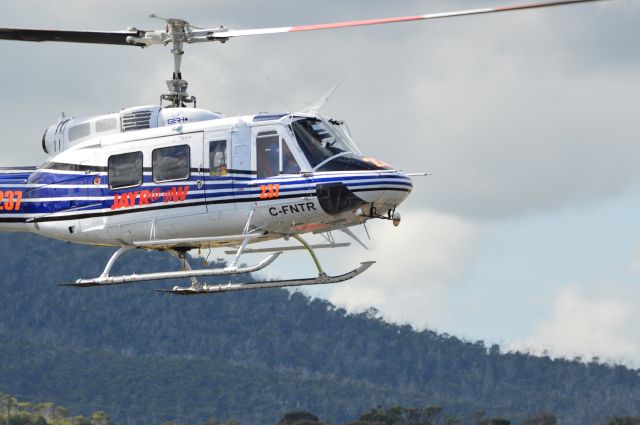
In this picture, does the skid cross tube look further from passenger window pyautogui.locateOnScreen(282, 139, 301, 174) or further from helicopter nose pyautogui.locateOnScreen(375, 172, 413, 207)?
helicopter nose pyautogui.locateOnScreen(375, 172, 413, 207)

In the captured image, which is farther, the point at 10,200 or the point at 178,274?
the point at 10,200

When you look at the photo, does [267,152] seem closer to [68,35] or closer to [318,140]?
[318,140]

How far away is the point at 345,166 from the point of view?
39.3 meters

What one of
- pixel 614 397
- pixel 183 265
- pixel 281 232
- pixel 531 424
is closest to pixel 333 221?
pixel 281 232

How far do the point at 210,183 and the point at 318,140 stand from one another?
2.72 meters

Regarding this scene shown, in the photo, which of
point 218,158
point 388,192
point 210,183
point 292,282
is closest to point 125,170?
point 210,183

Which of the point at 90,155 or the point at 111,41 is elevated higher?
the point at 111,41

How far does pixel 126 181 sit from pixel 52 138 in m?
3.08

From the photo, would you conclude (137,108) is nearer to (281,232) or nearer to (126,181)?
(126,181)

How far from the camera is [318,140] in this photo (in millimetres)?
39875

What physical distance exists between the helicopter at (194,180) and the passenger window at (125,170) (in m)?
0.02

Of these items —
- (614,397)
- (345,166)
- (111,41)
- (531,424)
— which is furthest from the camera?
(614,397)

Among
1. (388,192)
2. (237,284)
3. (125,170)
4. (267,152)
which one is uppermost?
(125,170)

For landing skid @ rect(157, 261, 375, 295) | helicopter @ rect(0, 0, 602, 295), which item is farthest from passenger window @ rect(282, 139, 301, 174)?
landing skid @ rect(157, 261, 375, 295)
